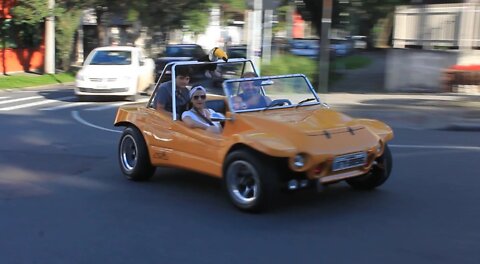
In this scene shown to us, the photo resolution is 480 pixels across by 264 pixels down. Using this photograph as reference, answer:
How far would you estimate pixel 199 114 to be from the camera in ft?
24.0

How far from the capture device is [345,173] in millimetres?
6340

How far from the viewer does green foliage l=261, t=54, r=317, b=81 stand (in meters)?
19.5

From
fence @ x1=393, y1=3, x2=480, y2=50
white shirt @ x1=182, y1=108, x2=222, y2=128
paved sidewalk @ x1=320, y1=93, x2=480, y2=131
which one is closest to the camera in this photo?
white shirt @ x1=182, y1=108, x2=222, y2=128

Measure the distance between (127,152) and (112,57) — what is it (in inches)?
474

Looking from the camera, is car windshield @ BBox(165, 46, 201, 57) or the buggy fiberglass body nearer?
the buggy fiberglass body

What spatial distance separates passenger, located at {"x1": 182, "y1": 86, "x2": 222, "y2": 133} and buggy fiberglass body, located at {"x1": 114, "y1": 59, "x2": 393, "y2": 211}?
3.4 inches

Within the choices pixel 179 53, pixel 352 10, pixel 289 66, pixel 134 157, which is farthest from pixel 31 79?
pixel 134 157

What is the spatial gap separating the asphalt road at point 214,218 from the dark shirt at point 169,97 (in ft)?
3.16

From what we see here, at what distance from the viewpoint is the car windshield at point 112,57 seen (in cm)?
1947

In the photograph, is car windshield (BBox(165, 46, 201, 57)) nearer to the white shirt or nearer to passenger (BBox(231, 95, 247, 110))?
the white shirt

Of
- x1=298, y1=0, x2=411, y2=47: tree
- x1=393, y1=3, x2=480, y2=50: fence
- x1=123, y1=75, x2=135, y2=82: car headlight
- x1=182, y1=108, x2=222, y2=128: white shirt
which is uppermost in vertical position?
x1=298, y1=0, x2=411, y2=47: tree

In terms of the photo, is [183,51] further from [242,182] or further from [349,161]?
[349,161]

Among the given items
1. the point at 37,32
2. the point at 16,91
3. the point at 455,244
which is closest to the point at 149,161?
the point at 455,244

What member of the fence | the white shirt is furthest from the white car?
the white shirt
